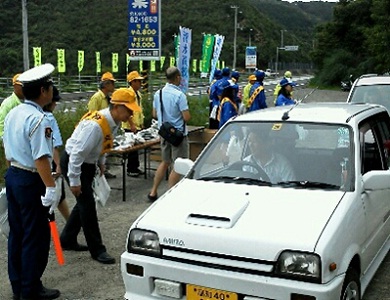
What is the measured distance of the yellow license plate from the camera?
10.4 feet

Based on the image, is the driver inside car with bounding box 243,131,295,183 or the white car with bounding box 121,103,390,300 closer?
the white car with bounding box 121,103,390,300

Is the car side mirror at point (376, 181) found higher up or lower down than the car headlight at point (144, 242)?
higher up

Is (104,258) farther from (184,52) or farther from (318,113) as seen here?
(184,52)

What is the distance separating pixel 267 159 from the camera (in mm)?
4270

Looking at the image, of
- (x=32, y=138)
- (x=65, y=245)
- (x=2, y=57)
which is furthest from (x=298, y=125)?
(x=2, y=57)

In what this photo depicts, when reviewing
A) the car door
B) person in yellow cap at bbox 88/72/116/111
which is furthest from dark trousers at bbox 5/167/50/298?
person in yellow cap at bbox 88/72/116/111

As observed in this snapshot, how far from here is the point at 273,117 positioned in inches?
181

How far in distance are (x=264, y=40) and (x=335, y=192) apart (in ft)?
316

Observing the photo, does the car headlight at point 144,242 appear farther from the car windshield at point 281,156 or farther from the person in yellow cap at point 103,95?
the person in yellow cap at point 103,95

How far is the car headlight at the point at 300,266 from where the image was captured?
3.05m

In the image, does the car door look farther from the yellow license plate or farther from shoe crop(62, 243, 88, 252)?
shoe crop(62, 243, 88, 252)

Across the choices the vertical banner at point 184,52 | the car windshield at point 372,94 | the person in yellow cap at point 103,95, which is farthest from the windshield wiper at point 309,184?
the vertical banner at point 184,52

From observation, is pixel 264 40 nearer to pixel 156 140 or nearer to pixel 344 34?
pixel 344 34

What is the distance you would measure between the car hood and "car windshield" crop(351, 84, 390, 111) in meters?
4.93
